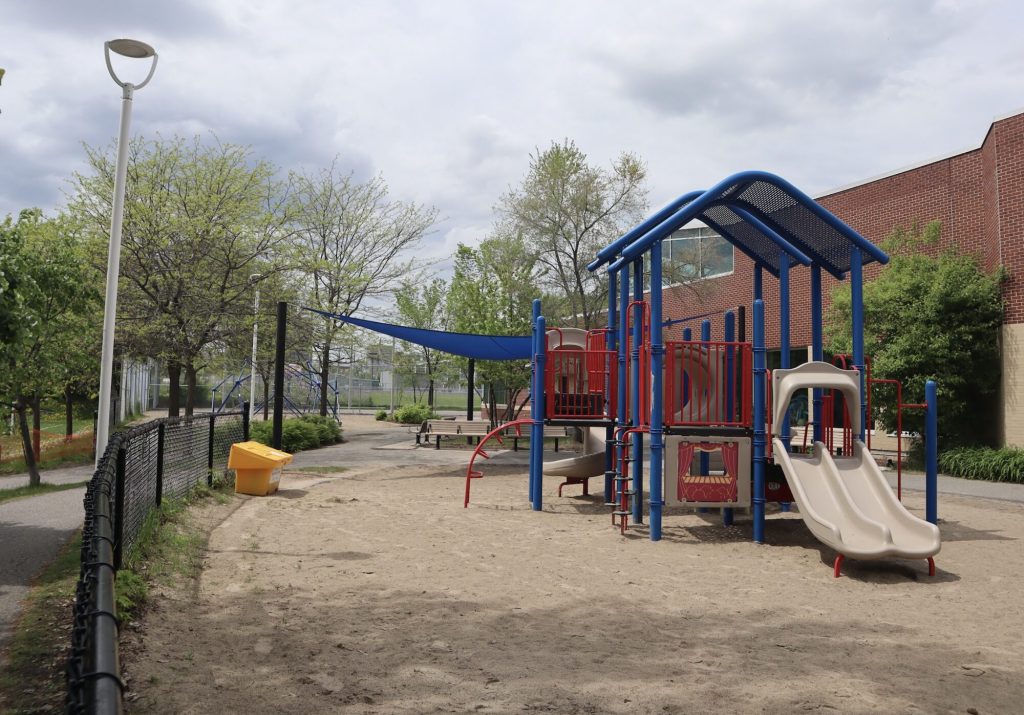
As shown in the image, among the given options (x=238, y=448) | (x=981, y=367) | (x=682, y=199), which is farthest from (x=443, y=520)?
(x=981, y=367)

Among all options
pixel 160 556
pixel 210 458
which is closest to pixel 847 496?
pixel 160 556

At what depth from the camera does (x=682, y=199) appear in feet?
29.7

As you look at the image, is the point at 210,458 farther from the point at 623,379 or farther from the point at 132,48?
the point at 623,379

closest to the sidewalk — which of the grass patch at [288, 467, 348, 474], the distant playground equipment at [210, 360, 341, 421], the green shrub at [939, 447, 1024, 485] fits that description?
the grass patch at [288, 467, 348, 474]

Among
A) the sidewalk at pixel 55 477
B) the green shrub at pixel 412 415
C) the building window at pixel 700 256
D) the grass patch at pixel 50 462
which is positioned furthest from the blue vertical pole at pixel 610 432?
the green shrub at pixel 412 415

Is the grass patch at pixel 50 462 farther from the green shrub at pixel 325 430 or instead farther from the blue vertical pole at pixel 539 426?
the blue vertical pole at pixel 539 426

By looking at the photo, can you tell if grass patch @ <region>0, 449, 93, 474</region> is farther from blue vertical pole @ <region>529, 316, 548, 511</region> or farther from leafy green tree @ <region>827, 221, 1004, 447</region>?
leafy green tree @ <region>827, 221, 1004, 447</region>

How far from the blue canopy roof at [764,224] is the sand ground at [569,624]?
3.34 m

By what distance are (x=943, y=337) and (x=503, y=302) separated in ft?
45.5

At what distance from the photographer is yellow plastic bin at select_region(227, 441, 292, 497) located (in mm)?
10781

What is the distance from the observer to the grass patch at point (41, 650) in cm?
354

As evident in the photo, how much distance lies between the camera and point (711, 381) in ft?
29.1

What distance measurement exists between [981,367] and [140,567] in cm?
1599

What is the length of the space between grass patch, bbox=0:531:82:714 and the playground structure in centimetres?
541
